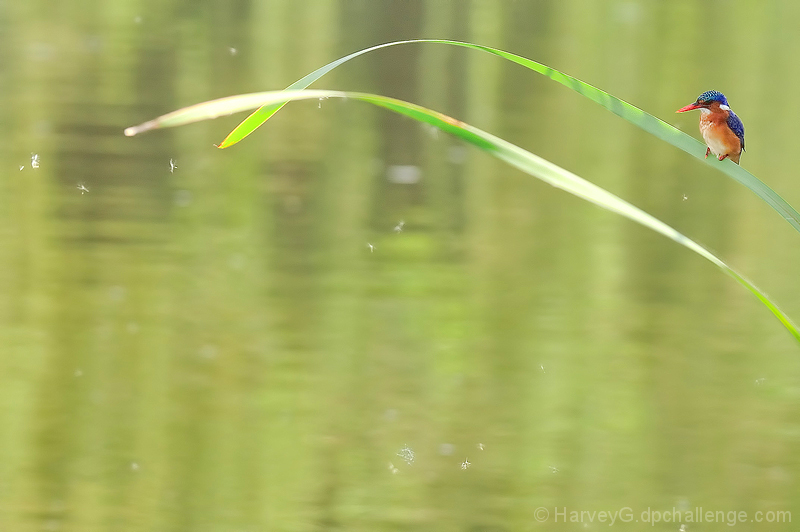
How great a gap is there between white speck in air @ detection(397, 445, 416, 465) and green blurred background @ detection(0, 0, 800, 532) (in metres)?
0.02

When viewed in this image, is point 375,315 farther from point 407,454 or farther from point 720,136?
point 720,136

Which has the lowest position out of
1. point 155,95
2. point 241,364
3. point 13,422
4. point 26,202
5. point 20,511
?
point 20,511

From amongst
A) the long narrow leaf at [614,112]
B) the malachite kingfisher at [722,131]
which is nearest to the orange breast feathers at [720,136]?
the malachite kingfisher at [722,131]

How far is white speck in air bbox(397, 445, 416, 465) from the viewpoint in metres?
1.89

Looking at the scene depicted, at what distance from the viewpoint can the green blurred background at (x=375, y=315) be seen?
1896mm

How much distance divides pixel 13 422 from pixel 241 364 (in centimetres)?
59

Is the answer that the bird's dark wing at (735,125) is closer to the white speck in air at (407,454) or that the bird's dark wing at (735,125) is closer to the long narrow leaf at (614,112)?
the long narrow leaf at (614,112)

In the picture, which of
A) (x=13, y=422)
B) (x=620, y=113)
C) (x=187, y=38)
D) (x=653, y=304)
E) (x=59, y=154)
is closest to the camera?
(x=620, y=113)

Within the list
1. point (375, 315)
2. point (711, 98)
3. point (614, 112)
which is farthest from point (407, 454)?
point (614, 112)

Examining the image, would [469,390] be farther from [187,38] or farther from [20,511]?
[187,38]

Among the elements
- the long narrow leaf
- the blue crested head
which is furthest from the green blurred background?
the long narrow leaf

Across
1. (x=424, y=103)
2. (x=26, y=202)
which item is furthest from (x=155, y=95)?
(x=424, y=103)

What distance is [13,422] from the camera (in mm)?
2016

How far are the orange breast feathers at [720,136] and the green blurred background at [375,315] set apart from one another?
129 cm
